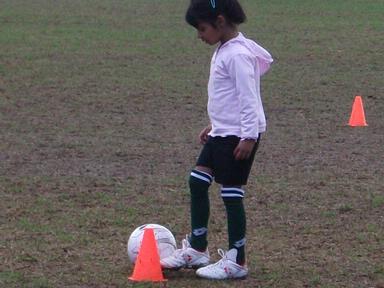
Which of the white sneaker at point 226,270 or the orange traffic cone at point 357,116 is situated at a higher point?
the orange traffic cone at point 357,116

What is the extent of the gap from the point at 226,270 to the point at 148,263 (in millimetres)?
444

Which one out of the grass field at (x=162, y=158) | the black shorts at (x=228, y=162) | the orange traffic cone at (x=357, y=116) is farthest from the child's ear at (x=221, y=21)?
the orange traffic cone at (x=357, y=116)

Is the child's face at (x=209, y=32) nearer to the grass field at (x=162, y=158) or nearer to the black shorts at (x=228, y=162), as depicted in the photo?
the black shorts at (x=228, y=162)

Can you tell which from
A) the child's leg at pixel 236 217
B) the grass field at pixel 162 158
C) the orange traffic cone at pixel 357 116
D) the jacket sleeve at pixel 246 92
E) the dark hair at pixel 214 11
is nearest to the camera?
the jacket sleeve at pixel 246 92

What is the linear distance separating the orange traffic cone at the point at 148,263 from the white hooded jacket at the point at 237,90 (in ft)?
2.30

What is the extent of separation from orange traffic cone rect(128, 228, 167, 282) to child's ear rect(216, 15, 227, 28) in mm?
1227

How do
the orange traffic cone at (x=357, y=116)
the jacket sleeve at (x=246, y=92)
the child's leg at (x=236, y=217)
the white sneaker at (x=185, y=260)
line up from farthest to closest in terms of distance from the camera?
the orange traffic cone at (x=357, y=116) → the white sneaker at (x=185, y=260) → the child's leg at (x=236, y=217) → the jacket sleeve at (x=246, y=92)

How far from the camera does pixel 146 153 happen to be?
32.5 ft

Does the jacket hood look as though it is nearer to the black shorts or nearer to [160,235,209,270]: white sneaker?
the black shorts

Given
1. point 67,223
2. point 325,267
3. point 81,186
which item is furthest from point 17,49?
point 325,267

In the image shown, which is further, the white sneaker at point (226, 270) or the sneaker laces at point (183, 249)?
the sneaker laces at point (183, 249)

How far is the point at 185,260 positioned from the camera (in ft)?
19.9

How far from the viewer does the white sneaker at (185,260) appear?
6062 mm

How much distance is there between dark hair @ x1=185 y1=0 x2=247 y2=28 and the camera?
19.0 ft
